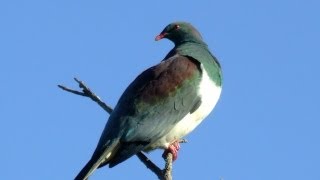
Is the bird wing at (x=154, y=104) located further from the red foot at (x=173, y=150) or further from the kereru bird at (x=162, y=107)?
the red foot at (x=173, y=150)

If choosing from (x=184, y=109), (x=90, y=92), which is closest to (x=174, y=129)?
(x=184, y=109)

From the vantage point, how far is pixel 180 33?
8.56 meters

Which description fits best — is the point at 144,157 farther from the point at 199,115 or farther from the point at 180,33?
the point at 180,33

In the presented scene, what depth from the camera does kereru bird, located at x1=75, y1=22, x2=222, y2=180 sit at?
22.9ft

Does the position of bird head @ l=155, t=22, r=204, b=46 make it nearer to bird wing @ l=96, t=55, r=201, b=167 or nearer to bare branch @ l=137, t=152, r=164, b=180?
bird wing @ l=96, t=55, r=201, b=167

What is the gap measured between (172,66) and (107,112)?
0.75 metres

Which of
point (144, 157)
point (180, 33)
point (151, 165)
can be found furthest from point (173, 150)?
point (180, 33)

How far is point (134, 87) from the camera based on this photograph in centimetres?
750

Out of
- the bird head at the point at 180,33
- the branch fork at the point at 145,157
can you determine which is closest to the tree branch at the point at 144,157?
the branch fork at the point at 145,157

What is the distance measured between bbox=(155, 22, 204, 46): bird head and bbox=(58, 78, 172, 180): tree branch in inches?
60.1

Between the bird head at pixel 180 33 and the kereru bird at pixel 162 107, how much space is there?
620 mm

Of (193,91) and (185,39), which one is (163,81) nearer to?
(193,91)

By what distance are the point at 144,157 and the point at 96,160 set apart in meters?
0.38

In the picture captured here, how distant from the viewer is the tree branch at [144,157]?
242 inches
